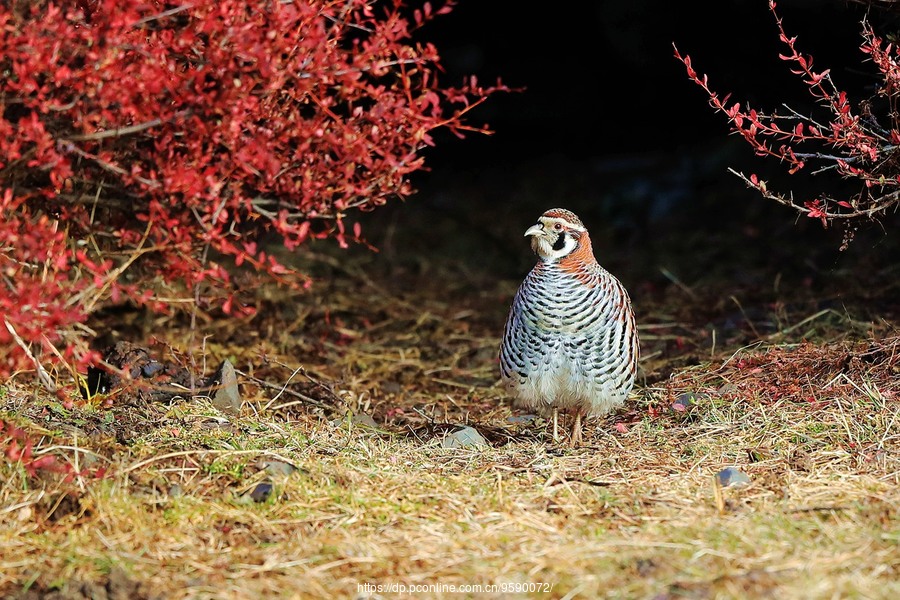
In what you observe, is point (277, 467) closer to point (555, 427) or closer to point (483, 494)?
point (483, 494)

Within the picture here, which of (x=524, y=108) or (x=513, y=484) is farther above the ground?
(x=524, y=108)

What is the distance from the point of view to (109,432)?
13.8ft

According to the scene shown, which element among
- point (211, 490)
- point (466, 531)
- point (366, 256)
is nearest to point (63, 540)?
point (211, 490)

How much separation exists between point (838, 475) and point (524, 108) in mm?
7501

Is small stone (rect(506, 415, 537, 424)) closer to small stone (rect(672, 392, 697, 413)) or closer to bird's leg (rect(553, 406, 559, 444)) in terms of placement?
bird's leg (rect(553, 406, 559, 444))

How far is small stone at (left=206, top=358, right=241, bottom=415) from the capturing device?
188 inches

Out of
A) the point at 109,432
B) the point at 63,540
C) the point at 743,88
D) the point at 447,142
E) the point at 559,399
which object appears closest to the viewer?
the point at 63,540

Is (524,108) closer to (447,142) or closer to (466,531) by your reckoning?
(447,142)

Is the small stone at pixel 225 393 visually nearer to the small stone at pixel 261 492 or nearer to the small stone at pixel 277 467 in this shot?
the small stone at pixel 277 467

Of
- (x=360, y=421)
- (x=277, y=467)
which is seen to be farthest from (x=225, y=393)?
(x=277, y=467)

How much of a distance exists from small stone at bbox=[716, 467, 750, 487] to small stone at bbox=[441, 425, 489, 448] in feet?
3.58

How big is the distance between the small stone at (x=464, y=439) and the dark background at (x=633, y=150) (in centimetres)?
331

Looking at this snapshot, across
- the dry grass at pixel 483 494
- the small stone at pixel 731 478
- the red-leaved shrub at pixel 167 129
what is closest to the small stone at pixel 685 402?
the dry grass at pixel 483 494

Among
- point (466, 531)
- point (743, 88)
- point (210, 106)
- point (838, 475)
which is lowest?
point (466, 531)
